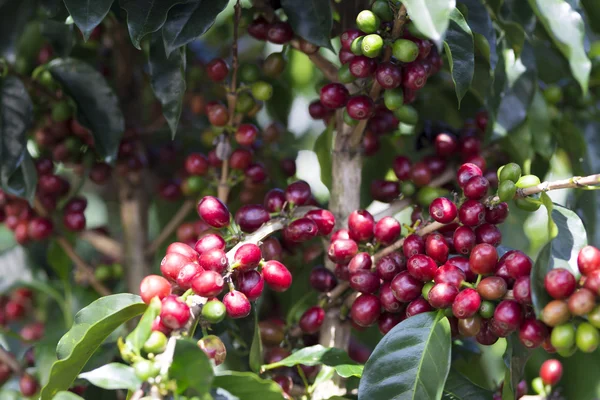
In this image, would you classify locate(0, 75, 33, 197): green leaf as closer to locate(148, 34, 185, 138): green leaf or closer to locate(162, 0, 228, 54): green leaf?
locate(148, 34, 185, 138): green leaf

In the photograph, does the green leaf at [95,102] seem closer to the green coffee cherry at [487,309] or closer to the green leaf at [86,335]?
the green leaf at [86,335]

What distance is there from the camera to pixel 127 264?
1506 millimetres

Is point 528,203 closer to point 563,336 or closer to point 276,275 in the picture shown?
point 563,336

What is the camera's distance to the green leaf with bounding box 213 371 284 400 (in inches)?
28.8

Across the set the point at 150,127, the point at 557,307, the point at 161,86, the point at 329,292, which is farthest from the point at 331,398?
the point at 150,127

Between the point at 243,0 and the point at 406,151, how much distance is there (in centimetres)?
48

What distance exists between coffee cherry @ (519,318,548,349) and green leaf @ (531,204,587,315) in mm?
38

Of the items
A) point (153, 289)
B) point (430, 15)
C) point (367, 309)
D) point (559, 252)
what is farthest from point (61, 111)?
point (559, 252)

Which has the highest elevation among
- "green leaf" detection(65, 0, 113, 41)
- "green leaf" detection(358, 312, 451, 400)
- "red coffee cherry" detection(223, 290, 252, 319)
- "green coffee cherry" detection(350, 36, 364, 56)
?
"green leaf" detection(65, 0, 113, 41)

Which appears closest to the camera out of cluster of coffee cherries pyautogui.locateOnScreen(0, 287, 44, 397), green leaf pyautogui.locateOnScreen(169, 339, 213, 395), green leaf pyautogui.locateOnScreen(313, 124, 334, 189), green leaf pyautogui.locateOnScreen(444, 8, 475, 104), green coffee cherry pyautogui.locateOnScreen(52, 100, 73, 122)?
green leaf pyautogui.locateOnScreen(169, 339, 213, 395)

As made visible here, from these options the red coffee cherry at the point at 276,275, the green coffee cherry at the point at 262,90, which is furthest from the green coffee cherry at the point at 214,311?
the green coffee cherry at the point at 262,90

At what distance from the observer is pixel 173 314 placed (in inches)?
29.7

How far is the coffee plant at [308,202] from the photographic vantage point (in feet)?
A: 2.60

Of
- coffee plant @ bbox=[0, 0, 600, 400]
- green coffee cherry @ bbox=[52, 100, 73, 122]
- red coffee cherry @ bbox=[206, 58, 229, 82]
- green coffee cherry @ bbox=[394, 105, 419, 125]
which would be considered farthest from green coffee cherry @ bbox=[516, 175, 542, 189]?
green coffee cherry @ bbox=[52, 100, 73, 122]
